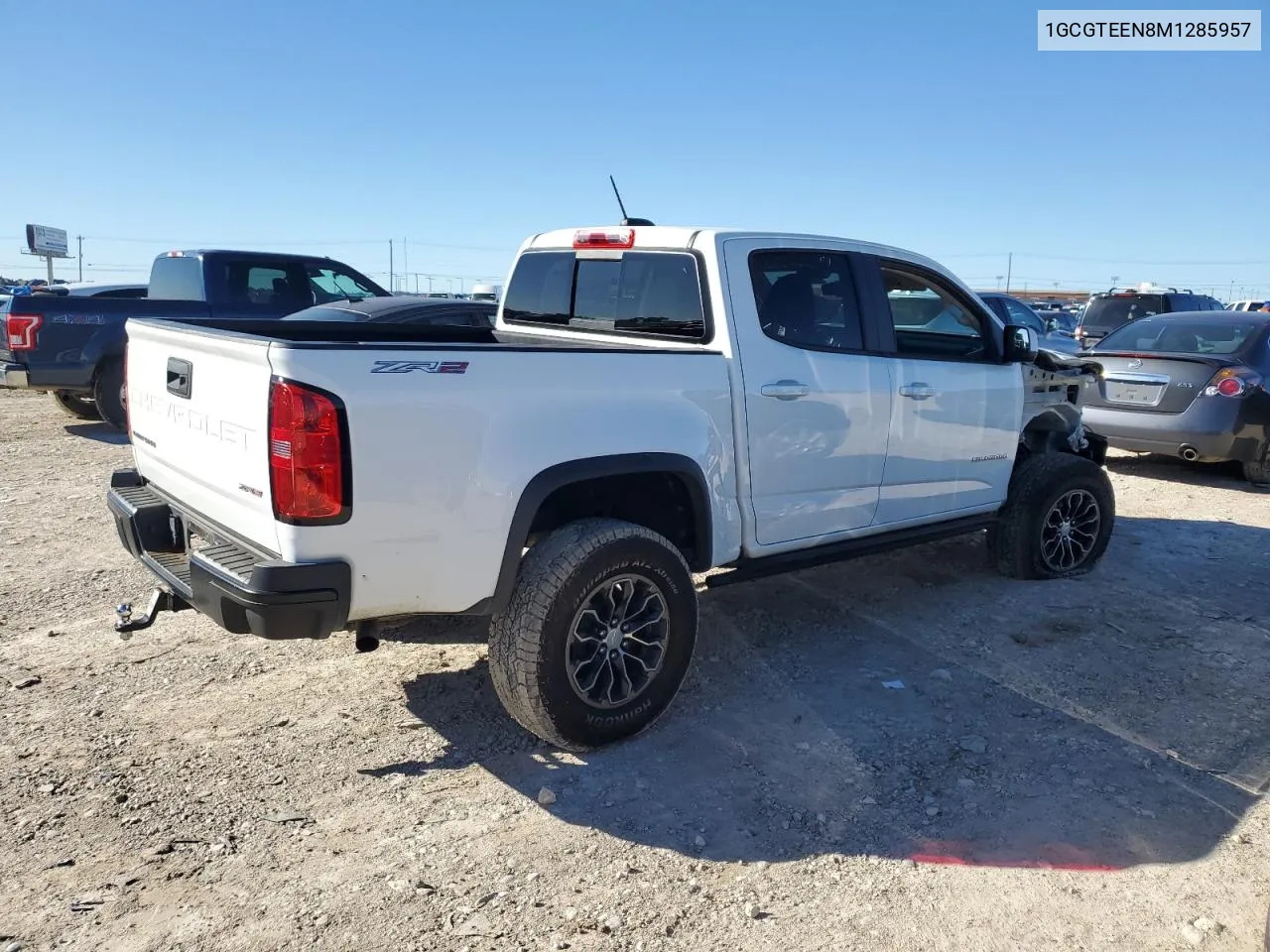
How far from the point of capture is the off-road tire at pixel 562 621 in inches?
132

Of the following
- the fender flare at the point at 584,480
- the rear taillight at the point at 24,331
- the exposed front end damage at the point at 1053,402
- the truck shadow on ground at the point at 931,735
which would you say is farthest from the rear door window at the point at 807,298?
the rear taillight at the point at 24,331

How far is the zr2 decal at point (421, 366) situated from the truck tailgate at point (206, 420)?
34 centimetres

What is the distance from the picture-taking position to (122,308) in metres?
9.78

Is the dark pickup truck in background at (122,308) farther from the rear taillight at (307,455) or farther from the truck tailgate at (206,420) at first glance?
the rear taillight at (307,455)

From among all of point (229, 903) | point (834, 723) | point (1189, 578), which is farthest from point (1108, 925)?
point (1189, 578)

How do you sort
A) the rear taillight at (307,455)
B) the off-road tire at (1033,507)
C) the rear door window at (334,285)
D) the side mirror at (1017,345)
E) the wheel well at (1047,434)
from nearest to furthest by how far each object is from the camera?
the rear taillight at (307,455) → the side mirror at (1017,345) → the off-road tire at (1033,507) → the wheel well at (1047,434) → the rear door window at (334,285)

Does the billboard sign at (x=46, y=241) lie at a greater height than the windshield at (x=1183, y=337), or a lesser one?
greater

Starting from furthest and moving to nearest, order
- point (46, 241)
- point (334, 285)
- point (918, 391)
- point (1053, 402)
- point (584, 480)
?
point (46, 241) < point (334, 285) < point (1053, 402) < point (918, 391) < point (584, 480)

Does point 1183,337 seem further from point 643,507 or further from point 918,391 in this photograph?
point 643,507

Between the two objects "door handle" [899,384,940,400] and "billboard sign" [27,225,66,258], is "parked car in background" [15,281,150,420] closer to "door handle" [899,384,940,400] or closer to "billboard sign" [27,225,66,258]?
"door handle" [899,384,940,400]

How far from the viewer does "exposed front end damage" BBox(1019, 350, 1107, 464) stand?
18.7ft

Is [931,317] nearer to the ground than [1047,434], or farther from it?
farther from it

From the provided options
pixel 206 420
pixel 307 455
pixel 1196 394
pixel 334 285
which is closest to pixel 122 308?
pixel 334 285

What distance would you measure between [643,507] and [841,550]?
1.09 meters
